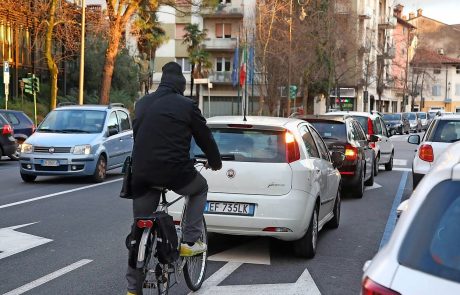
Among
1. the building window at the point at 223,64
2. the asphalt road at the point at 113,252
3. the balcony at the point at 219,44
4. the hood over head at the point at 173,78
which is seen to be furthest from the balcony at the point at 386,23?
the hood over head at the point at 173,78

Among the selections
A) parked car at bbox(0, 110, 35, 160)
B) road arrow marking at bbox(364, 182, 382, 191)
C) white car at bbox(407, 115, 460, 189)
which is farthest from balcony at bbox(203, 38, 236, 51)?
white car at bbox(407, 115, 460, 189)

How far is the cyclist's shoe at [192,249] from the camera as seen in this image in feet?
17.9

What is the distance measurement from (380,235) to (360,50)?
163 feet

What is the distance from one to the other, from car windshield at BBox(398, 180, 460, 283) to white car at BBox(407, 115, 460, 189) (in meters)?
8.84

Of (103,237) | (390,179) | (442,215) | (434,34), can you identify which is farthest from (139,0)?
(434,34)

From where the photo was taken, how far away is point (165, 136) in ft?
16.5

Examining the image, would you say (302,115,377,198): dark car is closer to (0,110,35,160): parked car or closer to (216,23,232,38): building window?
(0,110,35,160): parked car

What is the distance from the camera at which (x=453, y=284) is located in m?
2.49

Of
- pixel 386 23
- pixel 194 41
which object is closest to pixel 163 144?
pixel 194 41

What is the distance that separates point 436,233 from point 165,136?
271cm

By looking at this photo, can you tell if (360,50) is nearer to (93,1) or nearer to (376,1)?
(376,1)

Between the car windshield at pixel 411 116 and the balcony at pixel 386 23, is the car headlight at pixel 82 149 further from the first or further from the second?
the balcony at pixel 386 23

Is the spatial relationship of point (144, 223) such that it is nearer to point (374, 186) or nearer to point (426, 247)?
point (426, 247)

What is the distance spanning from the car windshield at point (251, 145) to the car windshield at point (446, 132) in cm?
526
